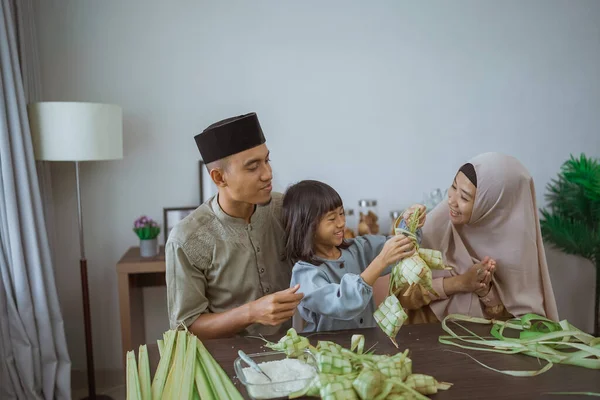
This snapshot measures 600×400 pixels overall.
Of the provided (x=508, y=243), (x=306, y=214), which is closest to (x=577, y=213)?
(x=508, y=243)

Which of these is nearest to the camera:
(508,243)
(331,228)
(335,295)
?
(335,295)

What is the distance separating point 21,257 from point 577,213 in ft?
12.6

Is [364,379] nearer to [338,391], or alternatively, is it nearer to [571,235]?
[338,391]

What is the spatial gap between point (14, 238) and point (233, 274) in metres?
1.54

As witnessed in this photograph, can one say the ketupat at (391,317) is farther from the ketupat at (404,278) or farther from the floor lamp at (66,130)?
the floor lamp at (66,130)

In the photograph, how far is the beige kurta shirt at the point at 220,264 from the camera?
2076mm

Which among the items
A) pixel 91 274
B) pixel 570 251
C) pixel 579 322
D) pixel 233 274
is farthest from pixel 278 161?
pixel 579 322

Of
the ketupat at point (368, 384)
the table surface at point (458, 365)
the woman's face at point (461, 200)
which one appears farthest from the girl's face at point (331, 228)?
the ketupat at point (368, 384)

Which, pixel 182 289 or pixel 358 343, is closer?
pixel 358 343

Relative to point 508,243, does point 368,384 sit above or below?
below

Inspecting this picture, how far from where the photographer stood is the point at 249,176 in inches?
81.7

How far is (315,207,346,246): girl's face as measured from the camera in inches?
78.8

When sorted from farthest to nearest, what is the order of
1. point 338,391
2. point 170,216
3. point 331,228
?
1. point 170,216
2. point 331,228
3. point 338,391

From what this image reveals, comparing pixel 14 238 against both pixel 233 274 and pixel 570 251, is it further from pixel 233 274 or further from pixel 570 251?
pixel 570 251
